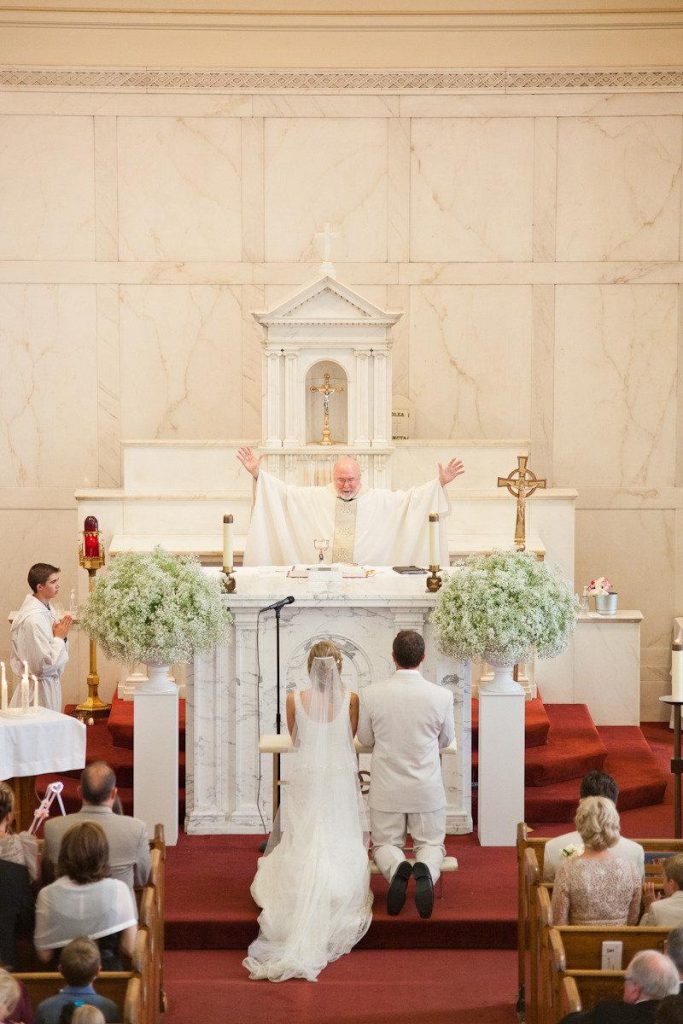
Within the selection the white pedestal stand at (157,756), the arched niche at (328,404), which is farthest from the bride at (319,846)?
the arched niche at (328,404)

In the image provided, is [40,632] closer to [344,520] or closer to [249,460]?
[249,460]

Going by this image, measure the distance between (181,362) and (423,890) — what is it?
7183 millimetres

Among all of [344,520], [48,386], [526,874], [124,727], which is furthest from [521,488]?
[526,874]

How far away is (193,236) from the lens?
43.4ft

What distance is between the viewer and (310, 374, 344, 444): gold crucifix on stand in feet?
40.0

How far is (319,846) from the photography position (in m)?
7.38

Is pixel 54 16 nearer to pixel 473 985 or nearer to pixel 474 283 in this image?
pixel 474 283

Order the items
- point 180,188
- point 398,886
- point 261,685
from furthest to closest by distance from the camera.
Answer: point 180,188, point 261,685, point 398,886

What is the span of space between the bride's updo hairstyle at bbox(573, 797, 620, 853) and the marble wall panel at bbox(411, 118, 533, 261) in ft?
27.1

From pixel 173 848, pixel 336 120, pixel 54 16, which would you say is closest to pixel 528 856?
pixel 173 848

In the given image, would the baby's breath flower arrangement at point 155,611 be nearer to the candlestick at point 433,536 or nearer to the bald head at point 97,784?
the candlestick at point 433,536

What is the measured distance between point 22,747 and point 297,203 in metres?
6.93

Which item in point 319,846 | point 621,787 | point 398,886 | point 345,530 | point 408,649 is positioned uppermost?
point 345,530

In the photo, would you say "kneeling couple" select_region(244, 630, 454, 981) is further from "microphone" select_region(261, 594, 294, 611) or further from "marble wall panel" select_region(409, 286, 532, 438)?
"marble wall panel" select_region(409, 286, 532, 438)
